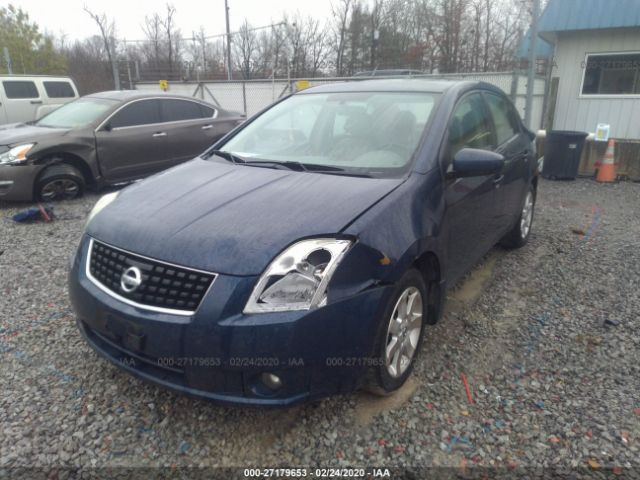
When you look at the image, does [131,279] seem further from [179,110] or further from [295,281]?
[179,110]

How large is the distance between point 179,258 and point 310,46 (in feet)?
88.9

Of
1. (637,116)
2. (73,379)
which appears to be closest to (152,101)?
(73,379)

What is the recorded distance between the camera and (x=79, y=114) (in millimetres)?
7047

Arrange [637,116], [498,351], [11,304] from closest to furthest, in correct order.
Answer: [498,351]
[11,304]
[637,116]

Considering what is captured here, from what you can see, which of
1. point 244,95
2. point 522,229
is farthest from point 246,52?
point 522,229

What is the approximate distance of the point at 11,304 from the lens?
3621 mm

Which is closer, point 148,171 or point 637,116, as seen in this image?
point 148,171

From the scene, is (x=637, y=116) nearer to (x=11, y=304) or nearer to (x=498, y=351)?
(x=498, y=351)

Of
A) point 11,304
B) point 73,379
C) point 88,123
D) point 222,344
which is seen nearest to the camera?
point 222,344

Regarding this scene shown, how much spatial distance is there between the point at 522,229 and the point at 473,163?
2.40 metres

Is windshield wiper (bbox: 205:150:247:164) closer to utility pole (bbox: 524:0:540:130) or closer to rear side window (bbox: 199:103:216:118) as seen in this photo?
rear side window (bbox: 199:103:216:118)

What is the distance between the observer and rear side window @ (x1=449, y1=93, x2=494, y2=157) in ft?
10.1

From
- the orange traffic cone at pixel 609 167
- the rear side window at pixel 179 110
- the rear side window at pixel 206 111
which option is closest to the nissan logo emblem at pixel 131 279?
the rear side window at pixel 179 110

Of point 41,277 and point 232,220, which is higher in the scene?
point 232,220
